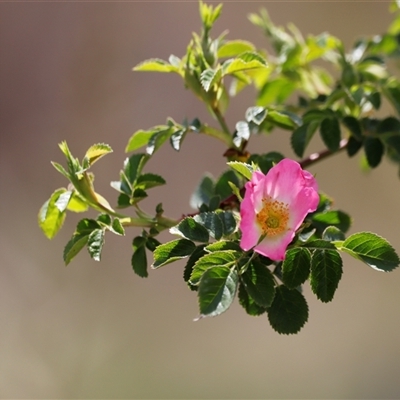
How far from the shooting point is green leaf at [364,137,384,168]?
693 mm

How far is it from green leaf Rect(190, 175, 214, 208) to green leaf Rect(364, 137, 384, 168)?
0.65ft

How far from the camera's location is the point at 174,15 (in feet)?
6.80

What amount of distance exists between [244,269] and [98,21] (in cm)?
174

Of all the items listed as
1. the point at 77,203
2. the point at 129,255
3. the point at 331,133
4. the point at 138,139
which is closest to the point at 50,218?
the point at 77,203

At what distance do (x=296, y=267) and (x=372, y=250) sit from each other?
0.07 m

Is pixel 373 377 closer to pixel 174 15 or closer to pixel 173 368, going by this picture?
pixel 173 368

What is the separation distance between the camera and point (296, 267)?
47 cm

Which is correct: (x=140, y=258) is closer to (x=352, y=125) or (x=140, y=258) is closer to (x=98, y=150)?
(x=98, y=150)

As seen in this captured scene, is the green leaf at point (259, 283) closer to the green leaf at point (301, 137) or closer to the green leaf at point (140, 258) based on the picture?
the green leaf at point (140, 258)

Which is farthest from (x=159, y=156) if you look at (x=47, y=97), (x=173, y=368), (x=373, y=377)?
(x=373, y=377)

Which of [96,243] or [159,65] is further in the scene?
[159,65]

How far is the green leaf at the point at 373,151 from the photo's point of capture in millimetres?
693

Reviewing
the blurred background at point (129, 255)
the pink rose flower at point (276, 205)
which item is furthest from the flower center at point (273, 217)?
the blurred background at point (129, 255)

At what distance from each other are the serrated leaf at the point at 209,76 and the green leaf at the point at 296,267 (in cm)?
18
